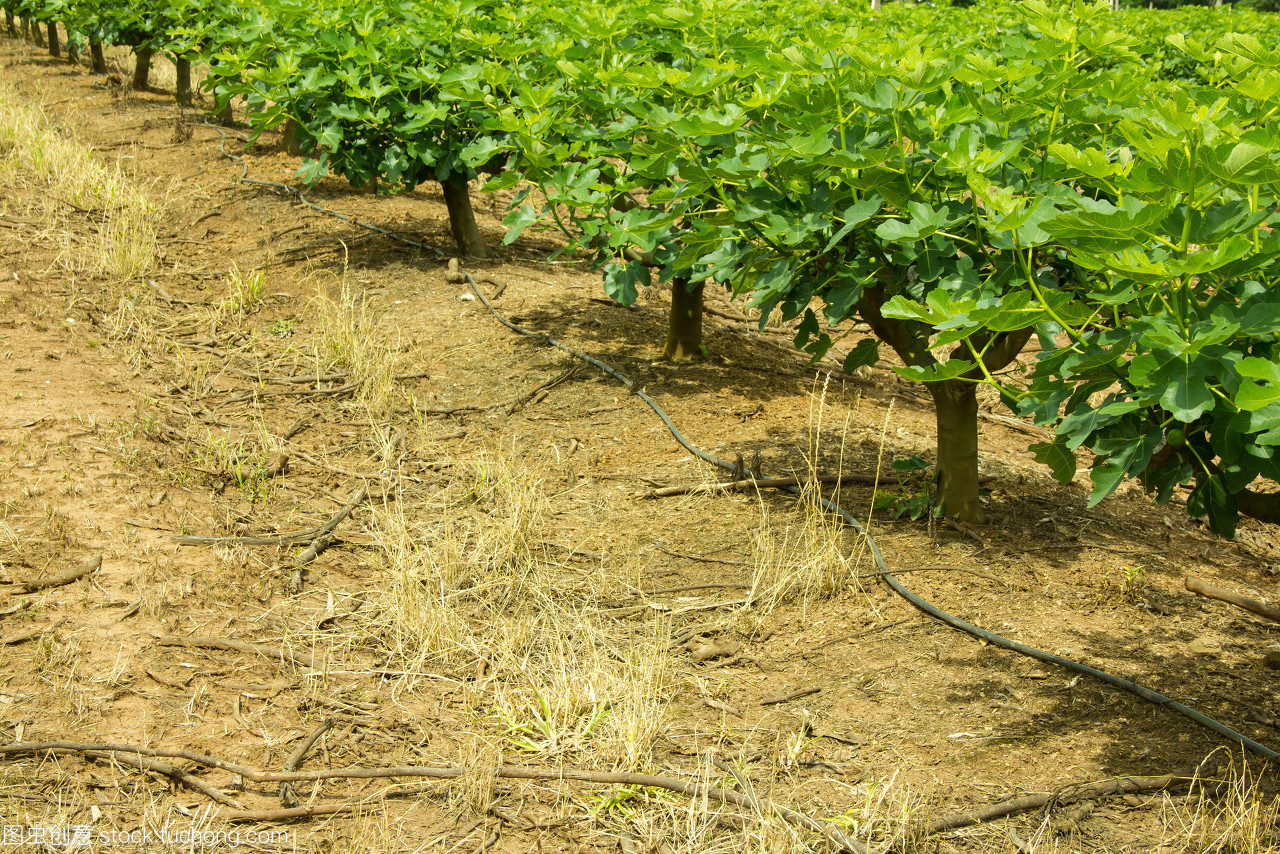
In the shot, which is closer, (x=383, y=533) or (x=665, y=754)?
(x=665, y=754)

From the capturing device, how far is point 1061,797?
2244mm

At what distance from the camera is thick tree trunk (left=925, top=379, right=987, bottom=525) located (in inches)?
130

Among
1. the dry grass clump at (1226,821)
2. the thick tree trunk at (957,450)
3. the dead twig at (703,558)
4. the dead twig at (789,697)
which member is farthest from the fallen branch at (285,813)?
the thick tree trunk at (957,450)

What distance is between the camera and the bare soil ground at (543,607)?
231cm

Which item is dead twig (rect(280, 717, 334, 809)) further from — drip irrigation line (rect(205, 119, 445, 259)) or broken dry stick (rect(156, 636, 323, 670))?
drip irrigation line (rect(205, 119, 445, 259))

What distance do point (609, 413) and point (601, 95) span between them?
1364 mm

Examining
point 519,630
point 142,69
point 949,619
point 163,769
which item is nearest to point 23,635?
point 163,769

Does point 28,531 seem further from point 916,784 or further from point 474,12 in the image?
point 474,12

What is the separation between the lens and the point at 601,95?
428 cm

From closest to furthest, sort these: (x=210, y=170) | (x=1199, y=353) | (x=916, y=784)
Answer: (x=1199, y=353), (x=916, y=784), (x=210, y=170)

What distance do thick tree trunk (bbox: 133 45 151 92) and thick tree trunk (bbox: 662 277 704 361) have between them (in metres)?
8.83

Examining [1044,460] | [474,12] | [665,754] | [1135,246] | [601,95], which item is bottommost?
[665,754]

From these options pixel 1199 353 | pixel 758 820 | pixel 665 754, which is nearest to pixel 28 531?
pixel 665 754

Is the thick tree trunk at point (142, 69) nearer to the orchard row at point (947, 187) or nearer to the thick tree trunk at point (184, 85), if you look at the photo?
the thick tree trunk at point (184, 85)
